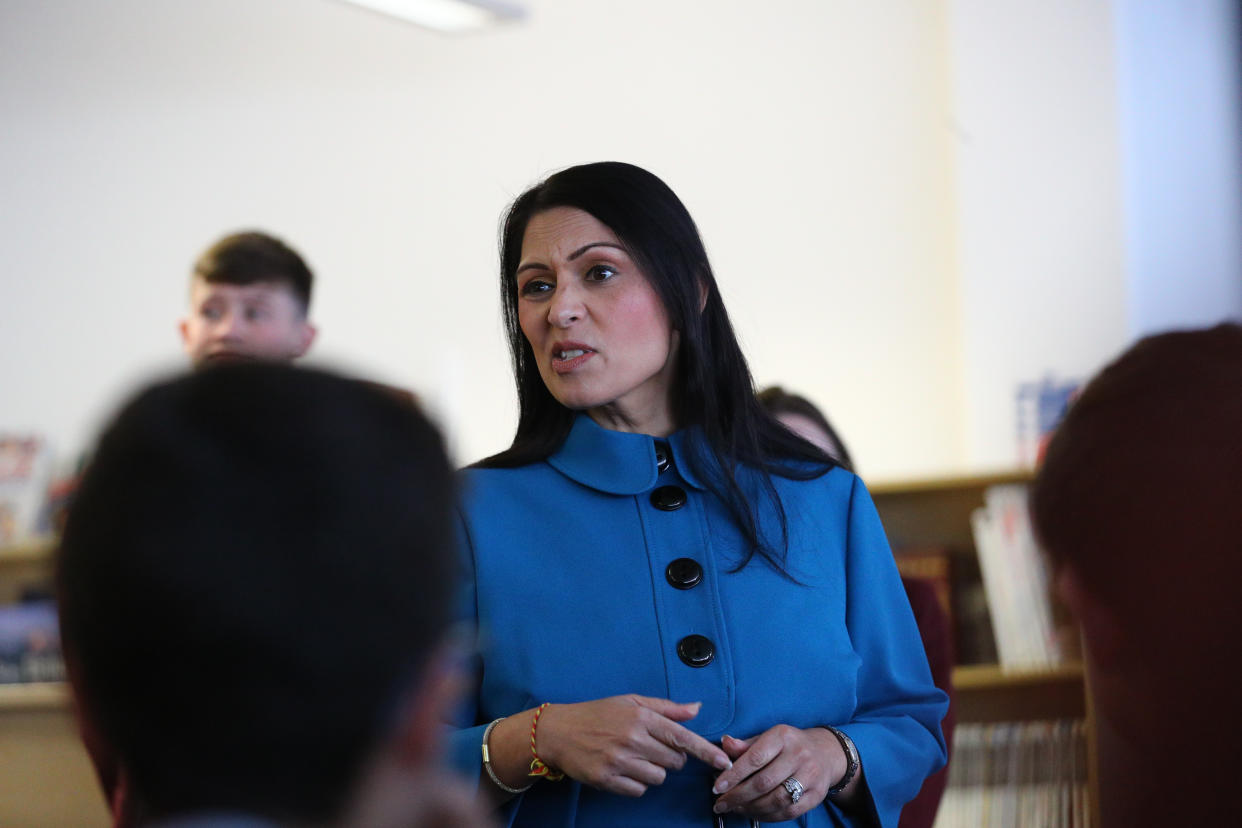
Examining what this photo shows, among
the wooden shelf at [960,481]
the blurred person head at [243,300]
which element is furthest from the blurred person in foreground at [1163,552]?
the wooden shelf at [960,481]

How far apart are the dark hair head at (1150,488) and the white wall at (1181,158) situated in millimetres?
2733

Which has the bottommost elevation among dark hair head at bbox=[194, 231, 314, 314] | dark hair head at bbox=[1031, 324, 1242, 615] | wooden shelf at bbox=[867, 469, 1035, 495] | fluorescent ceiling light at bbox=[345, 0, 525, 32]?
wooden shelf at bbox=[867, 469, 1035, 495]

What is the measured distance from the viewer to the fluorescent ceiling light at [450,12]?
400cm

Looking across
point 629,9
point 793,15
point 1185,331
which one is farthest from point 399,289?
point 1185,331

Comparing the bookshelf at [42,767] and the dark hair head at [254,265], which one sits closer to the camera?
the dark hair head at [254,265]

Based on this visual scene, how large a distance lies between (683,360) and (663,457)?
0.55 feet

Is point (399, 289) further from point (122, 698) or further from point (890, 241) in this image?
point (122, 698)

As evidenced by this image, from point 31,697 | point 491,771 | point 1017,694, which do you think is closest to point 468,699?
point 491,771

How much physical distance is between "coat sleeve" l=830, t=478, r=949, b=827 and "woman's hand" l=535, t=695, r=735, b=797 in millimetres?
264

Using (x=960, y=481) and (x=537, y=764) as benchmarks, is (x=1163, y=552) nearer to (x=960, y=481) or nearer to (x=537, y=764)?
(x=537, y=764)

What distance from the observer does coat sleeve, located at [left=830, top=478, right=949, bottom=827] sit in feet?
5.55

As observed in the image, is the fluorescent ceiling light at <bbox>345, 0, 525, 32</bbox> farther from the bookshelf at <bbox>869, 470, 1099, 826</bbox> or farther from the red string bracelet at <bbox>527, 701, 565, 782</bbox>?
the red string bracelet at <bbox>527, 701, 565, 782</bbox>

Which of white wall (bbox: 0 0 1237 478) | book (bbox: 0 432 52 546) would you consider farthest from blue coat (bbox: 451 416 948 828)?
book (bbox: 0 432 52 546)

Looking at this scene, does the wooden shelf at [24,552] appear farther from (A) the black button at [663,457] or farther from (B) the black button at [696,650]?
(B) the black button at [696,650]
